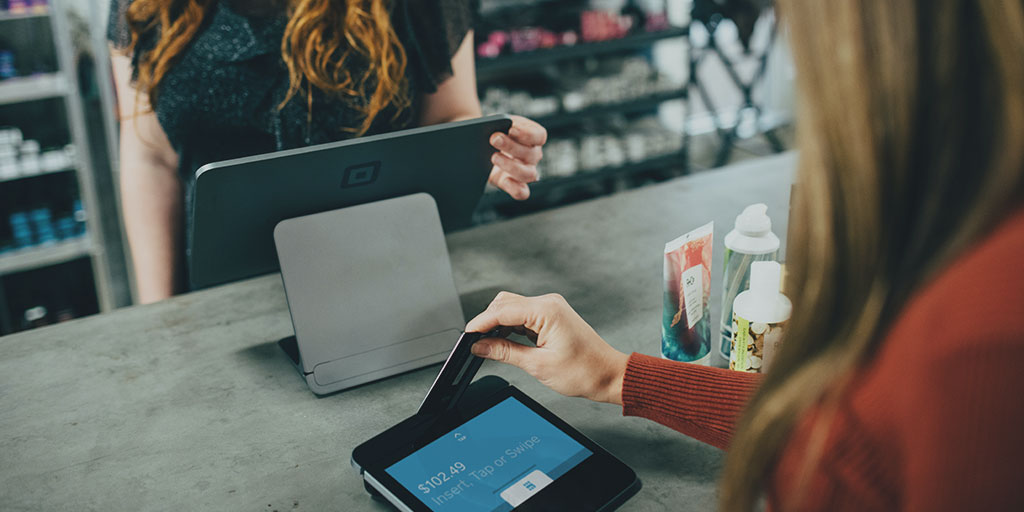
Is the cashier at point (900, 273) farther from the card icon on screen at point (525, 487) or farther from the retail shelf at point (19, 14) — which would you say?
the retail shelf at point (19, 14)

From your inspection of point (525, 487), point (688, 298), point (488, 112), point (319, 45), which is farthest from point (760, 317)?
point (488, 112)

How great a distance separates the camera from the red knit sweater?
1.34ft

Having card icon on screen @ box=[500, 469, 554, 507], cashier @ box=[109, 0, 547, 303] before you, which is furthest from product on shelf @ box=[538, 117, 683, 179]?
card icon on screen @ box=[500, 469, 554, 507]

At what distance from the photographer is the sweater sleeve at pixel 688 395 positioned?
2.82ft

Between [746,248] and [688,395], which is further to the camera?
[746,248]

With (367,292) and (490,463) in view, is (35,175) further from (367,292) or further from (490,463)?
(490,463)

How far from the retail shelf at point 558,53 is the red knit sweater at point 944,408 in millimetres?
2924

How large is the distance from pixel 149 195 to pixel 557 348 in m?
1.02

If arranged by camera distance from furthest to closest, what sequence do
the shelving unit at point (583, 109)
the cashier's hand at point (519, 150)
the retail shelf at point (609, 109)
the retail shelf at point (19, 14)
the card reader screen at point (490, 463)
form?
the retail shelf at point (609, 109)
the shelving unit at point (583, 109)
the retail shelf at point (19, 14)
the cashier's hand at point (519, 150)
the card reader screen at point (490, 463)

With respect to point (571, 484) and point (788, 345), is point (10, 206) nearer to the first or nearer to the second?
point (571, 484)

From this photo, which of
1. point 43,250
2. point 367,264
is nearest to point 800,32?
point 367,264

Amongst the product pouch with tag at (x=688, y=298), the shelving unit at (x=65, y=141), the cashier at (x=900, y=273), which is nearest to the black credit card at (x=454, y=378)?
the product pouch with tag at (x=688, y=298)

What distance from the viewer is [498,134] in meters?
1.14

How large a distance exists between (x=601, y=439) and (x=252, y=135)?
37.7 inches
